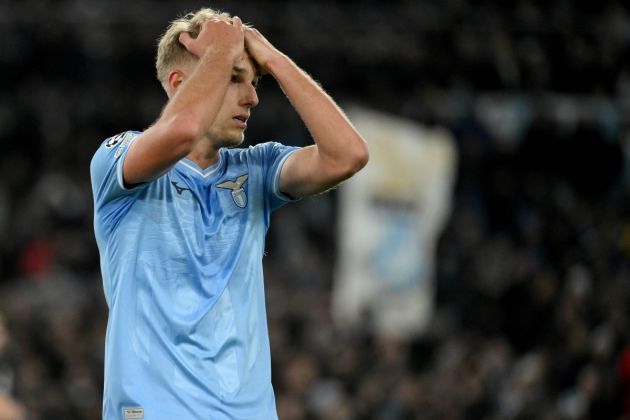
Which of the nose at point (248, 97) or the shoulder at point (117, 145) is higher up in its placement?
the nose at point (248, 97)

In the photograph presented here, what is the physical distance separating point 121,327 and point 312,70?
40.8ft

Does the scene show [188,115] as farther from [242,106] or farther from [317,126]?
[317,126]

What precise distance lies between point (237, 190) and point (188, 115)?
0.51 metres

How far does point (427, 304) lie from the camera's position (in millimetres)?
14086

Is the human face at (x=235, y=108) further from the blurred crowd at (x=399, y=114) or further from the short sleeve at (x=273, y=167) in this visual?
the blurred crowd at (x=399, y=114)

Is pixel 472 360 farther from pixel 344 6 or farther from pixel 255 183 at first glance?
pixel 255 183

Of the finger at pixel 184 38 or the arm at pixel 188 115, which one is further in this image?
the finger at pixel 184 38

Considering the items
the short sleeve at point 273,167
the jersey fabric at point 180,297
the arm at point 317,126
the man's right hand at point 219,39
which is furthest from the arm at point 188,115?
the short sleeve at point 273,167

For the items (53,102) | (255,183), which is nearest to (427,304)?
(53,102)

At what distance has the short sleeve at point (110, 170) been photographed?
405 centimetres

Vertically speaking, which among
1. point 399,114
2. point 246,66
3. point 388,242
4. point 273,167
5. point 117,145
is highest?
point 246,66

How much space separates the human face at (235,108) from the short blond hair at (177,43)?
17 centimetres

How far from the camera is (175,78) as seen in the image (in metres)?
4.37

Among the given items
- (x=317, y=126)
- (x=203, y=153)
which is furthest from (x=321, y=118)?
(x=203, y=153)
